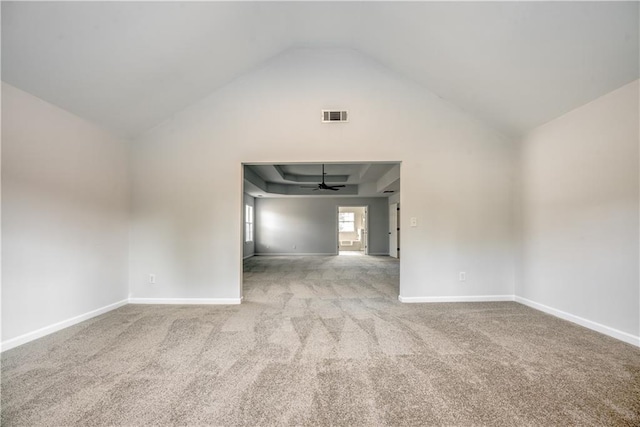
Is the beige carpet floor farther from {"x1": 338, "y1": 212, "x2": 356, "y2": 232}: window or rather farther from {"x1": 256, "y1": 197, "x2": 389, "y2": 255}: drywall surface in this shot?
{"x1": 338, "y1": 212, "x2": 356, "y2": 232}: window

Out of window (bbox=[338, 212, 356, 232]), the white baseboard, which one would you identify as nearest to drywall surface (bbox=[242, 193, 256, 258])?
window (bbox=[338, 212, 356, 232])

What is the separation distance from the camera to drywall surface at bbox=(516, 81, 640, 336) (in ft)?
8.30

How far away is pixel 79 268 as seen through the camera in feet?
10.2

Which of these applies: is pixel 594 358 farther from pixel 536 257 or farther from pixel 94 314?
pixel 94 314

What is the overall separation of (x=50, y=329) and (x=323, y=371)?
108 inches

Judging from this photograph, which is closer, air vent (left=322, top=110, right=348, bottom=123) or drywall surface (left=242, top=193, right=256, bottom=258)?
air vent (left=322, top=110, right=348, bottom=123)

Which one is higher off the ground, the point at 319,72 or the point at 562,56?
the point at 319,72

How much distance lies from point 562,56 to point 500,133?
150cm

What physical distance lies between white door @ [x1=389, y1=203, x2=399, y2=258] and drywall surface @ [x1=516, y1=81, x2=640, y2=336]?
260 inches

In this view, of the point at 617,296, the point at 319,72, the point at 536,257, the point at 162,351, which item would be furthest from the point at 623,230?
the point at 162,351

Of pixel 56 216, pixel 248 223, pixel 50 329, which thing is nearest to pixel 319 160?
pixel 56 216

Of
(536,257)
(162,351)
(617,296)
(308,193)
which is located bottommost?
(162,351)

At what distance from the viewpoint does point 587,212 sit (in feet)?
9.48

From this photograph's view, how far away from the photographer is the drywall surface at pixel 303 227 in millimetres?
10938
